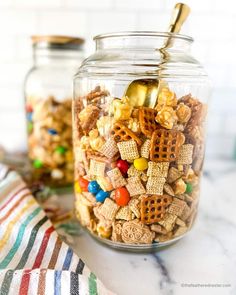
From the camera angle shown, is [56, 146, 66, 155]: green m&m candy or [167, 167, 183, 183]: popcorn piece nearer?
[167, 167, 183, 183]: popcorn piece

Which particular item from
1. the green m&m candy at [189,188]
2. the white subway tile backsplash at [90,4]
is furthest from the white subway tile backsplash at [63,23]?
the green m&m candy at [189,188]

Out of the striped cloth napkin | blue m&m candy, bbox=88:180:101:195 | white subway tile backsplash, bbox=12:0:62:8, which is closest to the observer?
the striped cloth napkin

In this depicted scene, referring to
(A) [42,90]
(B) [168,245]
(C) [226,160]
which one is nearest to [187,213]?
(B) [168,245]

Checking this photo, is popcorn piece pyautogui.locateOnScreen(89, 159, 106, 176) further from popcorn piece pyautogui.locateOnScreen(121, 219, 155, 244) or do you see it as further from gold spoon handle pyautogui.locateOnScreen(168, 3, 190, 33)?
gold spoon handle pyautogui.locateOnScreen(168, 3, 190, 33)

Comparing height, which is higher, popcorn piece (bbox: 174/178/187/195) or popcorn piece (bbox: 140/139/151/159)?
popcorn piece (bbox: 140/139/151/159)

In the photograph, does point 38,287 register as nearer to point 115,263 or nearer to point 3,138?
point 115,263

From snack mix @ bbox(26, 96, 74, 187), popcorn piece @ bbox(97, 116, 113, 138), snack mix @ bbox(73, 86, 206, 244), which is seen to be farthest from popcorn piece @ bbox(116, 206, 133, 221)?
snack mix @ bbox(26, 96, 74, 187)

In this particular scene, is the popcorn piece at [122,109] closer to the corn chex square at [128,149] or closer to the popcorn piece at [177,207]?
the corn chex square at [128,149]

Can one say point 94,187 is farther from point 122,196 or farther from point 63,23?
point 63,23
